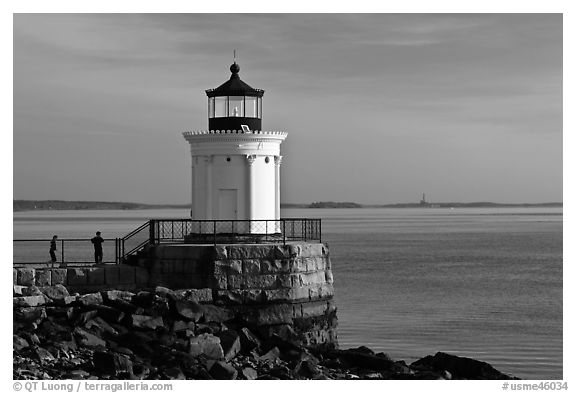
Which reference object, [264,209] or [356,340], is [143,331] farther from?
[356,340]

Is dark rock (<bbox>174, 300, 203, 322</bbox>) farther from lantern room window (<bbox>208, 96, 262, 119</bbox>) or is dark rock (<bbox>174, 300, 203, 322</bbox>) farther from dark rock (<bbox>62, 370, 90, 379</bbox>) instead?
lantern room window (<bbox>208, 96, 262, 119</bbox>)

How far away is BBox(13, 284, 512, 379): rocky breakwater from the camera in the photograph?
16.0 metres

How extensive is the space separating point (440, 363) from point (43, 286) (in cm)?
725

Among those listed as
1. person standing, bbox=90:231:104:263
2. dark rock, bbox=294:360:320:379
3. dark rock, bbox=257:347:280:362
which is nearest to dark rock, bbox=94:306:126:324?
dark rock, bbox=257:347:280:362

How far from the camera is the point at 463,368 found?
18.1m

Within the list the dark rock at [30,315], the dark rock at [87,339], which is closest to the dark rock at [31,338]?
the dark rock at [87,339]

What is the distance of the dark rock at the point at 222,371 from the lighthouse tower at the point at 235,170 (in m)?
4.83

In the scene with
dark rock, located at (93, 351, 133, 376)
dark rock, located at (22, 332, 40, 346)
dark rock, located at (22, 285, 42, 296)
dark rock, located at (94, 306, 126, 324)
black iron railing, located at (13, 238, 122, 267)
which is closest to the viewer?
dark rock, located at (93, 351, 133, 376)

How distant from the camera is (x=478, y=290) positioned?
38.3 metres

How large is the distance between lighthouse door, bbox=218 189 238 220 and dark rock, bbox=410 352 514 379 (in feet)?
15.4

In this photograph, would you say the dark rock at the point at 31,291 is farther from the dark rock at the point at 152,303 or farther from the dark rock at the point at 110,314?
the dark rock at the point at 152,303

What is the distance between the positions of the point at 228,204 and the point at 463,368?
226 inches

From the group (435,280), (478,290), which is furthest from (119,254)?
(435,280)
